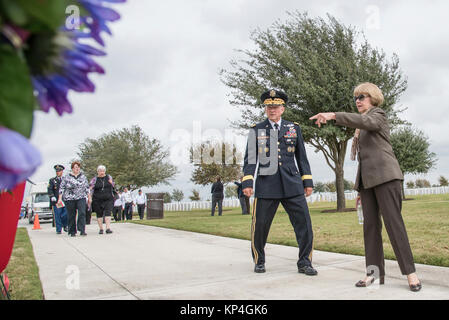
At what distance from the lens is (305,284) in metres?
3.66

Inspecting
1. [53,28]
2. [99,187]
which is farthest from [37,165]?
[99,187]

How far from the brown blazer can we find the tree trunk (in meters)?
15.6

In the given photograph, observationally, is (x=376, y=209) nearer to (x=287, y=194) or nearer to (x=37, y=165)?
(x=287, y=194)

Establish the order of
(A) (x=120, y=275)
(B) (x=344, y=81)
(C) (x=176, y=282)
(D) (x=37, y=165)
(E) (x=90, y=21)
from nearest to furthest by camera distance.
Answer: (D) (x=37, y=165) < (E) (x=90, y=21) < (C) (x=176, y=282) < (A) (x=120, y=275) < (B) (x=344, y=81)

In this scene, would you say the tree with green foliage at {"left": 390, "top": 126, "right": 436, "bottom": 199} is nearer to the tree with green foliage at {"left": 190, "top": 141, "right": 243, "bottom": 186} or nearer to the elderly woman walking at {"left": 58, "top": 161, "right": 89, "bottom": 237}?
the tree with green foliage at {"left": 190, "top": 141, "right": 243, "bottom": 186}

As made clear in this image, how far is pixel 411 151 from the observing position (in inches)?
1542

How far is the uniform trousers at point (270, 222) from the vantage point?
4.38 m

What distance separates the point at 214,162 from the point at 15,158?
40849mm

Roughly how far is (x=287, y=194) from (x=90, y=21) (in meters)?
3.92

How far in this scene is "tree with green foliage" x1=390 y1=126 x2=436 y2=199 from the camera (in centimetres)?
3903

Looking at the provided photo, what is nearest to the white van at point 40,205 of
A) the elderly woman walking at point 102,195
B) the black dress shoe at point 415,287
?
the elderly woman walking at point 102,195

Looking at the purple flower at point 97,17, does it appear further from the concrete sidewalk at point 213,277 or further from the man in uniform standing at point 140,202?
the man in uniform standing at point 140,202

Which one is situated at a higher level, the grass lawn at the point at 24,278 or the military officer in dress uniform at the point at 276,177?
the military officer in dress uniform at the point at 276,177

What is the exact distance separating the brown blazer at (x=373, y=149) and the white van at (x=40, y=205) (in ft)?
67.5
